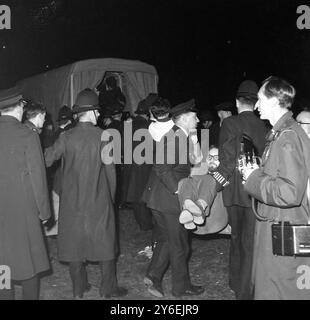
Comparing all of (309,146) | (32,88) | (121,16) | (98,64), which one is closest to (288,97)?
(309,146)

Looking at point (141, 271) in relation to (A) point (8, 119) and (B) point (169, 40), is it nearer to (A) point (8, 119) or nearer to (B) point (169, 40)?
(A) point (8, 119)

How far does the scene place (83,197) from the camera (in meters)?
4.71

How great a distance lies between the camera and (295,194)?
291cm

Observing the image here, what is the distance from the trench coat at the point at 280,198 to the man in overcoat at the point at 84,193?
1942 mm

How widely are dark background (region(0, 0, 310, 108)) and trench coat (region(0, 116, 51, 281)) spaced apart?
16.1 m

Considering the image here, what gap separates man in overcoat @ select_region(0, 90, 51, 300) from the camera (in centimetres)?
399

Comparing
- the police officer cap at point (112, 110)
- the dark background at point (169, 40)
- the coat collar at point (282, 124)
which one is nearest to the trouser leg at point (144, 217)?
the police officer cap at point (112, 110)

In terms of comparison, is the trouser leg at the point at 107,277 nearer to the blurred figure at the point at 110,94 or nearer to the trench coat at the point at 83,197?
the trench coat at the point at 83,197

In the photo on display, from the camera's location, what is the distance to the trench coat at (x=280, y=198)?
116 inches

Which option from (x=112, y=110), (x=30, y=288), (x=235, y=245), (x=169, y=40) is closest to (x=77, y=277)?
(x=30, y=288)

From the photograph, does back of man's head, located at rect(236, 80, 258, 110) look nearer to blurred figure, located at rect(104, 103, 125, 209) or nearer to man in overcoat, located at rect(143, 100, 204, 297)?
man in overcoat, located at rect(143, 100, 204, 297)

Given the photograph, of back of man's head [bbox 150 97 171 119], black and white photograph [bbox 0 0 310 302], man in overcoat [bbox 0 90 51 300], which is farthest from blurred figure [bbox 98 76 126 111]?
man in overcoat [bbox 0 90 51 300]

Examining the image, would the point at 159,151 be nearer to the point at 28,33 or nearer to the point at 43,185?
the point at 43,185

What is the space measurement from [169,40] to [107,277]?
19.1 metres
